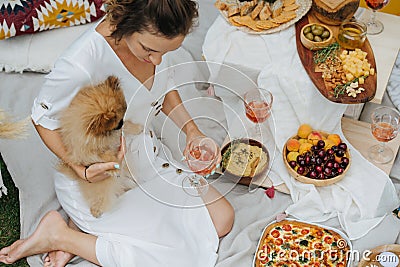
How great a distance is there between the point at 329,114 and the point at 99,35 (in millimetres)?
1037

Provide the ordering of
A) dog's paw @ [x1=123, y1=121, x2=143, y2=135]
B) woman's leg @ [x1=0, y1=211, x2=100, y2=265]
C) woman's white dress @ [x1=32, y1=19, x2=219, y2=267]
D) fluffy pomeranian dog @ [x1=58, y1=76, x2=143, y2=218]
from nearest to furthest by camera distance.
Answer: fluffy pomeranian dog @ [x1=58, y1=76, x2=143, y2=218], dog's paw @ [x1=123, y1=121, x2=143, y2=135], woman's white dress @ [x1=32, y1=19, x2=219, y2=267], woman's leg @ [x1=0, y1=211, x2=100, y2=265]

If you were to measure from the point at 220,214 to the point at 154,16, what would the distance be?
809mm

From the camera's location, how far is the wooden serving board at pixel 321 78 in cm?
234

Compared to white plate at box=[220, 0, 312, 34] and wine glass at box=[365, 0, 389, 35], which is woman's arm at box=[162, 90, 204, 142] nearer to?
white plate at box=[220, 0, 312, 34]

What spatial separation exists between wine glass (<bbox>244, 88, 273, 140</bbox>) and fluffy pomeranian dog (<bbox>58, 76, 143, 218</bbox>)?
0.51 meters

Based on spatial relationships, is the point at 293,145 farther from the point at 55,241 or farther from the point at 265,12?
the point at 55,241

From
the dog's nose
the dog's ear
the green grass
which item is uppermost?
the dog's ear

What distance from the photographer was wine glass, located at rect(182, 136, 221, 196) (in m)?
2.03

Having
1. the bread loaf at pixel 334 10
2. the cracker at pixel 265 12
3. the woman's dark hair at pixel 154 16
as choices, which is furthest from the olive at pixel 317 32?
the woman's dark hair at pixel 154 16

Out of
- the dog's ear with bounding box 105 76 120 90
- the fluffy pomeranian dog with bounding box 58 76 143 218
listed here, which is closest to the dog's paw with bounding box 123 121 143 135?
the fluffy pomeranian dog with bounding box 58 76 143 218

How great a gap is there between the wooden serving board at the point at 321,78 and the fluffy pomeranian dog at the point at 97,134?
78cm

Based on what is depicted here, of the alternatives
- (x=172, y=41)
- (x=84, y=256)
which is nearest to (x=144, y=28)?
(x=172, y=41)

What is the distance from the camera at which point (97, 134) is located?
5.91 ft

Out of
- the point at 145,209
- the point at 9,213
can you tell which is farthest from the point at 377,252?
the point at 9,213
